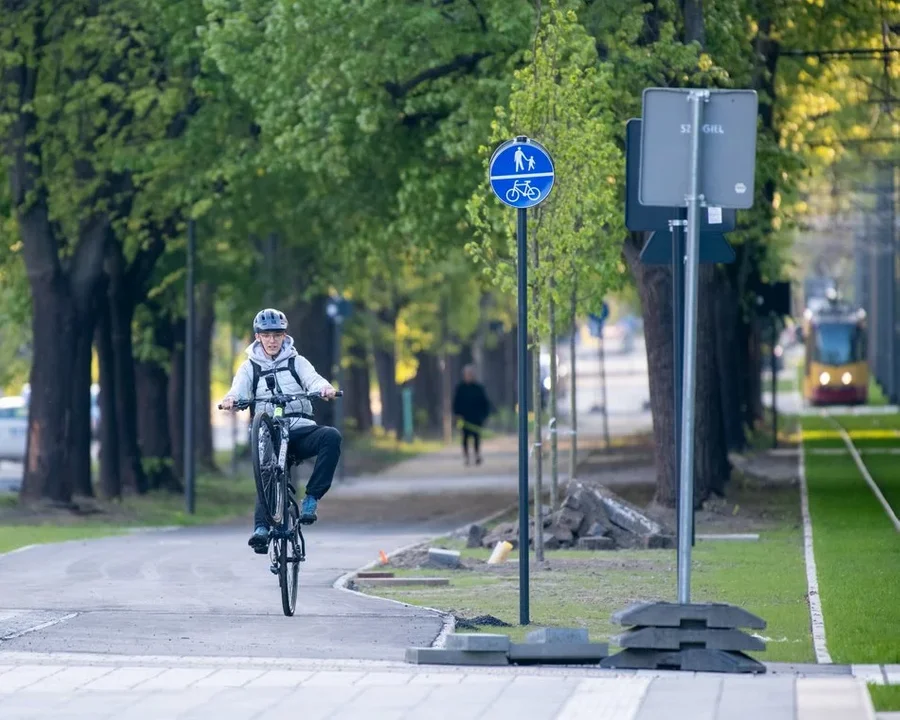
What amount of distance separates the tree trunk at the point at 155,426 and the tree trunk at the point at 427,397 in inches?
838

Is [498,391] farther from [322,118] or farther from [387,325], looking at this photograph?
[322,118]

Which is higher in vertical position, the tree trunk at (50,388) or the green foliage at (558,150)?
the green foliage at (558,150)

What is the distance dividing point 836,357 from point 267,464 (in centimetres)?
5797

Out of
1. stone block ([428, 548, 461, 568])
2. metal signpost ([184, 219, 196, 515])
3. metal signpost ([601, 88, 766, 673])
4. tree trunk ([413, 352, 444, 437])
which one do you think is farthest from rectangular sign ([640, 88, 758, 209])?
tree trunk ([413, 352, 444, 437])

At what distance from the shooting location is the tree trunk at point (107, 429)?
2933 centimetres

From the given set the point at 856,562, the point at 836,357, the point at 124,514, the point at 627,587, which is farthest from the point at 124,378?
the point at 836,357

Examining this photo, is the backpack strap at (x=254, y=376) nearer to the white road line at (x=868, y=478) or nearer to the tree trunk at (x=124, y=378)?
the white road line at (x=868, y=478)

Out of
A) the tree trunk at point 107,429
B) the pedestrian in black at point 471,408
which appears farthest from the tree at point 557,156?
the pedestrian in black at point 471,408

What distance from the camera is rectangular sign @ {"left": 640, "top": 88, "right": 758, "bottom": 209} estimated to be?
10.8 metres

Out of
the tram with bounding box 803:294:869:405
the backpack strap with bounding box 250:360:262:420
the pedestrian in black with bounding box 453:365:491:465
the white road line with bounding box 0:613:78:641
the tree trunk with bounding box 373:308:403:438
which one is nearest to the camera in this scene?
the white road line with bounding box 0:613:78:641

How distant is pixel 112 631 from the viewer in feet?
38.8

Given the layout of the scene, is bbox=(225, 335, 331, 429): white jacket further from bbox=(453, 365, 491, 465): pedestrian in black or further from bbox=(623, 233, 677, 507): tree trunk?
bbox=(453, 365, 491, 465): pedestrian in black

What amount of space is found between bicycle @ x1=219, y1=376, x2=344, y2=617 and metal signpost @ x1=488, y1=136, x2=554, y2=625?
1274mm

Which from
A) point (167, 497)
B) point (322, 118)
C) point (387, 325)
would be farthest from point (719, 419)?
point (387, 325)
